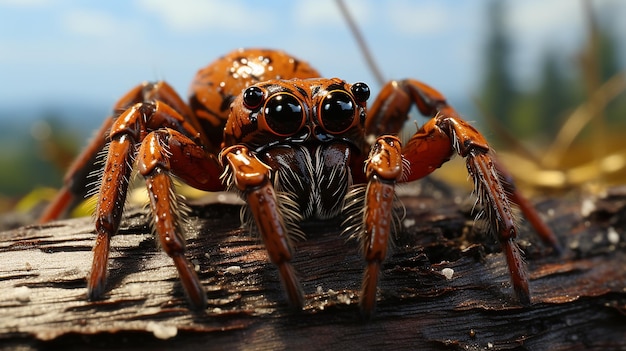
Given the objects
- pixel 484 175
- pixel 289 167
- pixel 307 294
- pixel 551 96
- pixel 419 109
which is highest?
pixel 551 96

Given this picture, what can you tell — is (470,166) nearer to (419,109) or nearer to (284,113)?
(284,113)

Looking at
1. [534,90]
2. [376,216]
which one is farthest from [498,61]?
[376,216]

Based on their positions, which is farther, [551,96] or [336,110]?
[551,96]

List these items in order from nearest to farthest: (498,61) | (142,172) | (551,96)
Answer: (142,172), (498,61), (551,96)

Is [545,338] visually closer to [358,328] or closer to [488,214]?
[488,214]

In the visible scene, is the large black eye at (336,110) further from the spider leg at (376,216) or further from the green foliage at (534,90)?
the green foliage at (534,90)

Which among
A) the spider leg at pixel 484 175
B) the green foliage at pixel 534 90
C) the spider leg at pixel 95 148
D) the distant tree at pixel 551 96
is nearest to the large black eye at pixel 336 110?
the spider leg at pixel 484 175

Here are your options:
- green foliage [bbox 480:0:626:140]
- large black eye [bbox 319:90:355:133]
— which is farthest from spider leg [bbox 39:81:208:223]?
green foliage [bbox 480:0:626:140]

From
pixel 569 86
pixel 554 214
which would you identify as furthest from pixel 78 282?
pixel 569 86
